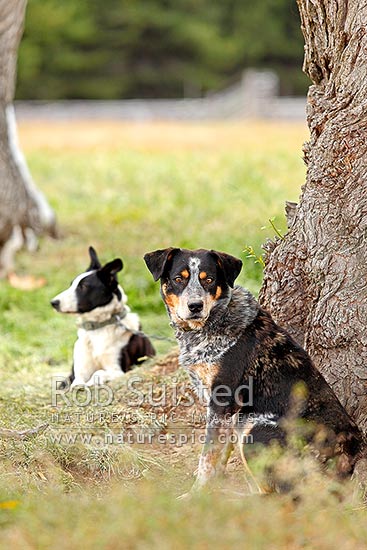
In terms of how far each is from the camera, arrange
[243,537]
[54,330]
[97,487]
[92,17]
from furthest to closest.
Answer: [92,17]
[54,330]
[97,487]
[243,537]

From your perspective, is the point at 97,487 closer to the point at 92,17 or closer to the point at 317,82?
the point at 317,82

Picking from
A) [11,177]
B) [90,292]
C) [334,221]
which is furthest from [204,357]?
[11,177]

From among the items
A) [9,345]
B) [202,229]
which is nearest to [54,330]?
[9,345]

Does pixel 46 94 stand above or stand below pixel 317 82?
below

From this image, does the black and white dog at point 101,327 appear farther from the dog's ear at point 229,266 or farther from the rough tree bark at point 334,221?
the dog's ear at point 229,266

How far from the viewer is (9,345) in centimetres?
930

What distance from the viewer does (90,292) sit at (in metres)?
7.87

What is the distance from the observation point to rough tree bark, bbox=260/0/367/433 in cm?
596

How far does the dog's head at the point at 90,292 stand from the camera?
7855mm

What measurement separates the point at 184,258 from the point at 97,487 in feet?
4.59

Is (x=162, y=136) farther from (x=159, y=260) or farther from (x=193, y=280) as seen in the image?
(x=193, y=280)

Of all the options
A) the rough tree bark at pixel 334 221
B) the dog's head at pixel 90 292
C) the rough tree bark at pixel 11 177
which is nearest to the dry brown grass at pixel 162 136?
the rough tree bark at pixel 11 177

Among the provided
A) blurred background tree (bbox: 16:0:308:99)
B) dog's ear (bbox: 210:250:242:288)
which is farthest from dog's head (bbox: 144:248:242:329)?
blurred background tree (bbox: 16:0:308:99)

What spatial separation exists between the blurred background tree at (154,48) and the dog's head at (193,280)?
4191 cm
